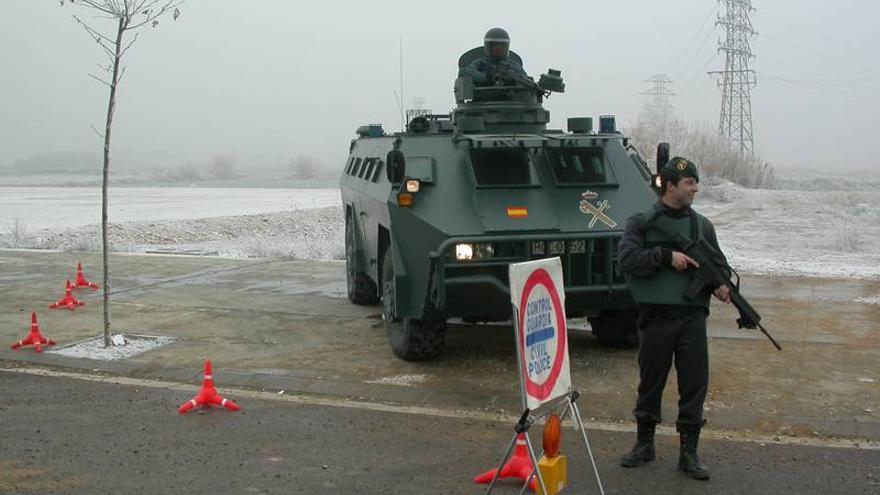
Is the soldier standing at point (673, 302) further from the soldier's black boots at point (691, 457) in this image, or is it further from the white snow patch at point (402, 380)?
the white snow patch at point (402, 380)

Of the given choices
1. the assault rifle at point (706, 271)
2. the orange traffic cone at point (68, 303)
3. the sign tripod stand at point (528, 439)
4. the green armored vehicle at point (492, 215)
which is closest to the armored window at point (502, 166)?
the green armored vehicle at point (492, 215)

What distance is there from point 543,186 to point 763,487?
371cm

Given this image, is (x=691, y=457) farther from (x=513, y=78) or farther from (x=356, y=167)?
(x=356, y=167)

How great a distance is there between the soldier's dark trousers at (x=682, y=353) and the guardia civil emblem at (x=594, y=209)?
8.38ft

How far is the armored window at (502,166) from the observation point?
332 inches

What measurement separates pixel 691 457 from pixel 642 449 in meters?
0.32

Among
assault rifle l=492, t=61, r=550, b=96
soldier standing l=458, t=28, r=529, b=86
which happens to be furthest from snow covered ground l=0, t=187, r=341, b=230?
assault rifle l=492, t=61, r=550, b=96

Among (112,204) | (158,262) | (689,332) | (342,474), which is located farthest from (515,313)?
(112,204)

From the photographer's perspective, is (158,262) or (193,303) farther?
(158,262)

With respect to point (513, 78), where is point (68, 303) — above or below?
below

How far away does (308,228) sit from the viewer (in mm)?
29031

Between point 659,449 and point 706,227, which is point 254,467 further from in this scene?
point 706,227

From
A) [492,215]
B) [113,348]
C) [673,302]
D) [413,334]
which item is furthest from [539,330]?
[113,348]

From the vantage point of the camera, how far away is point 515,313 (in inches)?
184
